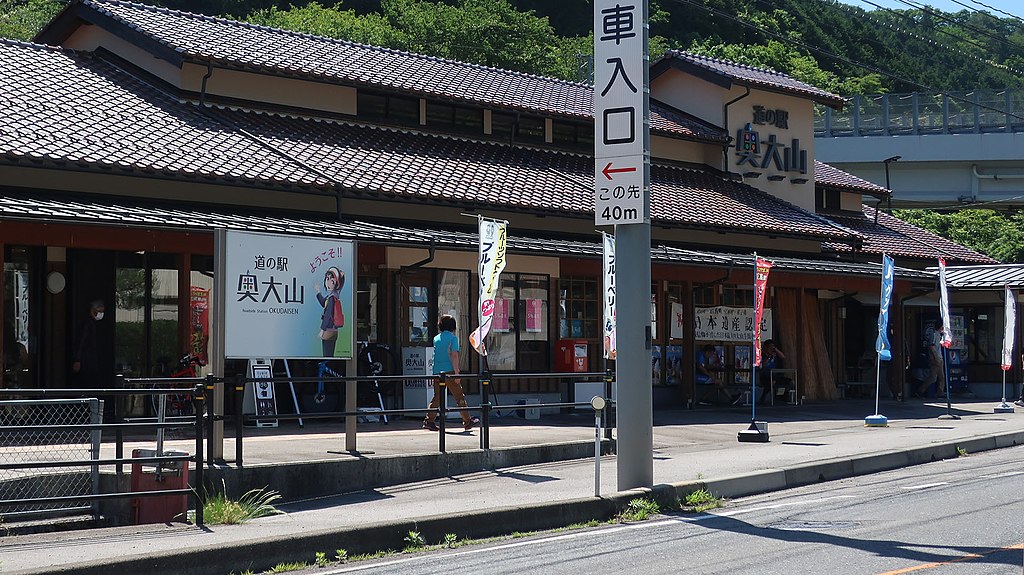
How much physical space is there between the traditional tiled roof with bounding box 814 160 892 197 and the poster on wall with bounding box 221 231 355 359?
73.3 feet

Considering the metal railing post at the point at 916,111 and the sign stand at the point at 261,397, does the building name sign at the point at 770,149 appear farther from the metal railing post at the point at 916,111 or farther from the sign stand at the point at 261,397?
the sign stand at the point at 261,397

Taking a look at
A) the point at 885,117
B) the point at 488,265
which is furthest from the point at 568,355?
the point at 885,117

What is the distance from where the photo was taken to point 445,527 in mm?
9703

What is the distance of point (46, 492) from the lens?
10711 millimetres

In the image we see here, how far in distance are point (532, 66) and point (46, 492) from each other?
42.0m

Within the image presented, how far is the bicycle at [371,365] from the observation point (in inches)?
742

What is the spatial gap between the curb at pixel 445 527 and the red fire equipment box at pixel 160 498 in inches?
77.1

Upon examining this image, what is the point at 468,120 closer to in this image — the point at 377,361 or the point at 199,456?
the point at 377,361

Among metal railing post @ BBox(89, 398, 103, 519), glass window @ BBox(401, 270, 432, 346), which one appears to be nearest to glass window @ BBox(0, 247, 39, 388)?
metal railing post @ BBox(89, 398, 103, 519)

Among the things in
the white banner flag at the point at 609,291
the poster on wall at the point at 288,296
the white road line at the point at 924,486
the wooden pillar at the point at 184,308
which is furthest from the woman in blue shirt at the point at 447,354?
the white road line at the point at 924,486

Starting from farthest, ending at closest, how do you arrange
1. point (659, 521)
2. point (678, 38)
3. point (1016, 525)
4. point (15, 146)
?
point (678, 38)
point (15, 146)
point (659, 521)
point (1016, 525)

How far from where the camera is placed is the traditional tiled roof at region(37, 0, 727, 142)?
20984mm

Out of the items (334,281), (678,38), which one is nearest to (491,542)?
(334,281)

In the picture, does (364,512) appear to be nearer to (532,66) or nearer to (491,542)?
(491,542)
